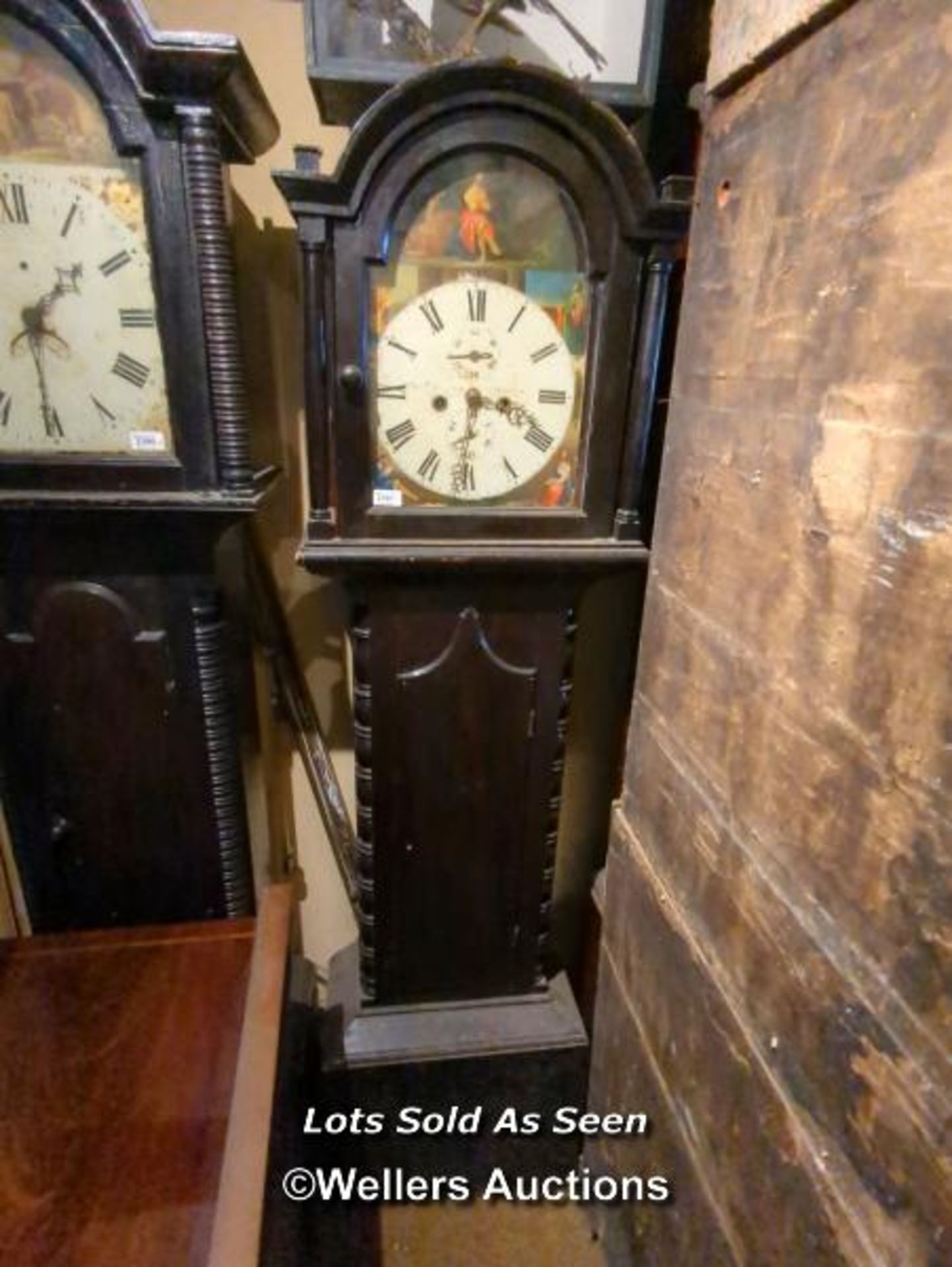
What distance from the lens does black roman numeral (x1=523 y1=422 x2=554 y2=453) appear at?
90 centimetres

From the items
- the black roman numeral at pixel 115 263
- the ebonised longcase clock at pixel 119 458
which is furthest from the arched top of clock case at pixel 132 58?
the black roman numeral at pixel 115 263

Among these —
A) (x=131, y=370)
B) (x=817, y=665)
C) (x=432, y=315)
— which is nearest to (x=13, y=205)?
(x=131, y=370)

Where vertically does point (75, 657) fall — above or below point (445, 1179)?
above

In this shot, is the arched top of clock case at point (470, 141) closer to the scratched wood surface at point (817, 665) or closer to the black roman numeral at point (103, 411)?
the scratched wood surface at point (817, 665)

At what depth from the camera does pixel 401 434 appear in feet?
2.88

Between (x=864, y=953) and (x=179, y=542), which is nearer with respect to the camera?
(x=864, y=953)

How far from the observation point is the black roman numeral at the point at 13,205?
2.46ft

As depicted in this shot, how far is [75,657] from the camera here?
0.92 meters

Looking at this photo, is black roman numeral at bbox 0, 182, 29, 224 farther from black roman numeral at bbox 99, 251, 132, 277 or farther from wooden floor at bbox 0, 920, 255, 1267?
wooden floor at bbox 0, 920, 255, 1267

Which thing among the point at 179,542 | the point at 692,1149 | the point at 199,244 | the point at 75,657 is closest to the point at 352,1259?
the point at 692,1149

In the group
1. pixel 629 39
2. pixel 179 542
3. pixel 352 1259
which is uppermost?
pixel 629 39

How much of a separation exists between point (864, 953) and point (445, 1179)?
1030 millimetres

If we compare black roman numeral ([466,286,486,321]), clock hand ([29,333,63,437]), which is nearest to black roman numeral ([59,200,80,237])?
clock hand ([29,333,63,437])

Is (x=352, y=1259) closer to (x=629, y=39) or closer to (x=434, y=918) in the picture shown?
(x=434, y=918)
